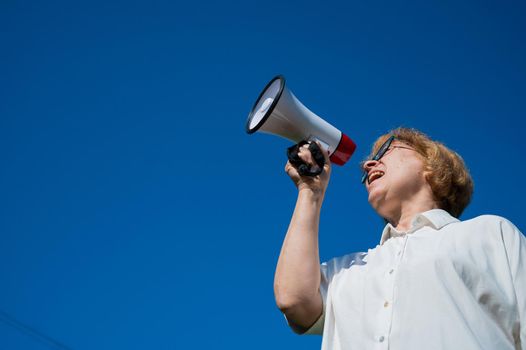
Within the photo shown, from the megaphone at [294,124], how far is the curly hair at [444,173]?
13.4 inches

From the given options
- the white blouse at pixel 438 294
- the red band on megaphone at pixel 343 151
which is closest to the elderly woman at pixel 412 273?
the white blouse at pixel 438 294

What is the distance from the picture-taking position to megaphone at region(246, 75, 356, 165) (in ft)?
9.21

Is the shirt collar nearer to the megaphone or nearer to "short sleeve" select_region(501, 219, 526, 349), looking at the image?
"short sleeve" select_region(501, 219, 526, 349)

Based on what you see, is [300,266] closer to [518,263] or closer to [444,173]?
[518,263]

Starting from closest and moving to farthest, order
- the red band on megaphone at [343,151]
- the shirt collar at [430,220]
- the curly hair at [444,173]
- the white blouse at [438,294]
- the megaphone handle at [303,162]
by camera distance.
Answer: the white blouse at [438,294], the shirt collar at [430,220], the megaphone handle at [303,162], the curly hair at [444,173], the red band on megaphone at [343,151]

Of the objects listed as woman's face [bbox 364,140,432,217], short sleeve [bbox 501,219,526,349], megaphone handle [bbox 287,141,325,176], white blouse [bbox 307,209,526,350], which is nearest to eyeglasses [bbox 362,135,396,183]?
woman's face [bbox 364,140,432,217]

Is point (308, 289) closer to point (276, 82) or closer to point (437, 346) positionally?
point (437, 346)

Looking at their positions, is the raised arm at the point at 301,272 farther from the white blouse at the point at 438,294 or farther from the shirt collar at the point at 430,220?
the shirt collar at the point at 430,220

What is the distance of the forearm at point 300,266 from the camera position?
7.41ft

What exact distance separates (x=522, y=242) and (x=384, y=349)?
0.68m

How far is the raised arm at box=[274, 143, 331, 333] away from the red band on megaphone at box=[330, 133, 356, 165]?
0.52 m

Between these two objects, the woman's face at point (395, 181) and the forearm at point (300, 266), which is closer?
the forearm at point (300, 266)

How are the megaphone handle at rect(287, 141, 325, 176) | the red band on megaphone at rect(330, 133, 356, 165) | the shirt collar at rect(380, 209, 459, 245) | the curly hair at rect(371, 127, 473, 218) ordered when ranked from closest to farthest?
the shirt collar at rect(380, 209, 459, 245)
the megaphone handle at rect(287, 141, 325, 176)
the curly hair at rect(371, 127, 473, 218)
the red band on megaphone at rect(330, 133, 356, 165)

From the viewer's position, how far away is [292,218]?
8.09 ft
